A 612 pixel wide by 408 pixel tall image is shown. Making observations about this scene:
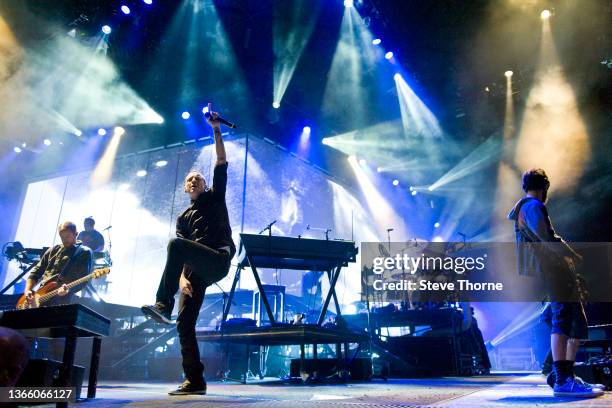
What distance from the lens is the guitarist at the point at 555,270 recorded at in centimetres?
284

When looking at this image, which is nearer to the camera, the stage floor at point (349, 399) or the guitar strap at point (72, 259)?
the stage floor at point (349, 399)

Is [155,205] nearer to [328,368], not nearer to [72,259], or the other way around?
[72,259]

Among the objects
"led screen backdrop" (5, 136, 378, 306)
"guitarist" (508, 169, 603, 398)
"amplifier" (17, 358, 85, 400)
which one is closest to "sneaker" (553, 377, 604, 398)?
"guitarist" (508, 169, 603, 398)

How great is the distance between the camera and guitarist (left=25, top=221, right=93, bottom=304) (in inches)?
176

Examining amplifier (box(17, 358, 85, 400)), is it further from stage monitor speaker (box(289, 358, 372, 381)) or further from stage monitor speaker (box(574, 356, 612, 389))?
stage monitor speaker (box(574, 356, 612, 389))

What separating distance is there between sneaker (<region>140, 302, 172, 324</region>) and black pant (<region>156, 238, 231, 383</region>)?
0.05 meters

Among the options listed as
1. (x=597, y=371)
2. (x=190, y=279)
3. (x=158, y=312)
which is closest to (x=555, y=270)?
(x=597, y=371)

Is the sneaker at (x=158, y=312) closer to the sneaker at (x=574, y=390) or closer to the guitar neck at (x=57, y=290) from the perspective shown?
the guitar neck at (x=57, y=290)

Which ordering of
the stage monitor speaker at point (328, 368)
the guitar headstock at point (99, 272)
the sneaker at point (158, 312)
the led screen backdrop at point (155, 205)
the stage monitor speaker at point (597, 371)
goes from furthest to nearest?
the led screen backdrop at point (155, 205)
the stage monitor speaker at point (328, 368)
the guitar headstock at point (99, 272)
the stage monitor speaker at point (597, 371)
the sneaker at point (158, 312)

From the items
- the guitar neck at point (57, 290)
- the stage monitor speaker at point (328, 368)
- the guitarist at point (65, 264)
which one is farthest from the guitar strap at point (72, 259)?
the stage monitor speaker at point (328, 368)

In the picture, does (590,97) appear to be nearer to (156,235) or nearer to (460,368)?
(460,368)

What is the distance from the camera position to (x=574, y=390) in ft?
9.05

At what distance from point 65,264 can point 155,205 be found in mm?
8165

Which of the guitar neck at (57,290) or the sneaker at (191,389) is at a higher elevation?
the guitar neck at (57,290)
